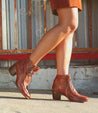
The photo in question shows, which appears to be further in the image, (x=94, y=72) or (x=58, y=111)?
(x=94, y=72)

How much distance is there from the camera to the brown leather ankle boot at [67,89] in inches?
63.7

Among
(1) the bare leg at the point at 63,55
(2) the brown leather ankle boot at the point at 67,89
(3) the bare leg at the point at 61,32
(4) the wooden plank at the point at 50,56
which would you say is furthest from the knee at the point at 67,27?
(4) the wooden plank at the point at 50,56

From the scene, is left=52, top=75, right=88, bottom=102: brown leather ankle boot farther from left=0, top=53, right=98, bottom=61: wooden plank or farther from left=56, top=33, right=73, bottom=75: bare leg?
left=0, top=53, right=98, bottom=61: wooden plank

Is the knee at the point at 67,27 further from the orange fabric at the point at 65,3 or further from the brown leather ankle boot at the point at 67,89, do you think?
the brown leather ankle boot at the point at 67,89

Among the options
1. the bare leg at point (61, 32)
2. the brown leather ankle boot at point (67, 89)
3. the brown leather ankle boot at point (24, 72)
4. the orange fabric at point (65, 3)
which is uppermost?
the orange fabric at point (65, 3)

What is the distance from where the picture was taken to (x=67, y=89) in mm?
1651

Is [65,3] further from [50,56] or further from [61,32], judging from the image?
[50,56]

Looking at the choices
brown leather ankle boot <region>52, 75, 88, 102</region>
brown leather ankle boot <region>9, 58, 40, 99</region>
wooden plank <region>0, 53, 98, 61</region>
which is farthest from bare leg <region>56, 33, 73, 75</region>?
wooden plank <region>0, 53, 98, 61</region>

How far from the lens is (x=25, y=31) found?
3.52 m

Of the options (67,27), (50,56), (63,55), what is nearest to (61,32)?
(67,27)

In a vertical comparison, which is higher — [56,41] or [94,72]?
[56,41]

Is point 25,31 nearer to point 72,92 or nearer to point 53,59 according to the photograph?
point 53,59

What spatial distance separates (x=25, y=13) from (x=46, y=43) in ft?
6.77

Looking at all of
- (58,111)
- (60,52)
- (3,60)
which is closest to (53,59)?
(3,60)
